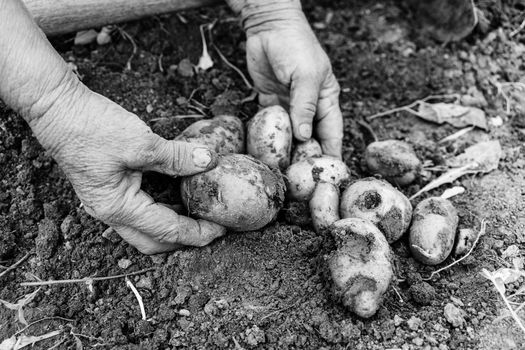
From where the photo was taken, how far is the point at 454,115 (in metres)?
3.29

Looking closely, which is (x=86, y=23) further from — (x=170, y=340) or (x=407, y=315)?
(x=407, y=315)

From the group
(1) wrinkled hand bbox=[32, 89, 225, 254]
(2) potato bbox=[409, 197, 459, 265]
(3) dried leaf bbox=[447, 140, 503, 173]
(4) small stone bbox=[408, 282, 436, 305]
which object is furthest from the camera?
(3) dried leaf bbox=[447, 140, 503, 173]

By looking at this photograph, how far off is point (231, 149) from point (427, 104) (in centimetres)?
137

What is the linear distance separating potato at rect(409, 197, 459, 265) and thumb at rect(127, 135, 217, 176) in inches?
38.5

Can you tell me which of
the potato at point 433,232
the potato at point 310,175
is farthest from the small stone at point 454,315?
the potato at point 310,175

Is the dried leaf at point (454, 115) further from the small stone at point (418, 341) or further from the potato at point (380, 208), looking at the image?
the small stone at point (418, 341)

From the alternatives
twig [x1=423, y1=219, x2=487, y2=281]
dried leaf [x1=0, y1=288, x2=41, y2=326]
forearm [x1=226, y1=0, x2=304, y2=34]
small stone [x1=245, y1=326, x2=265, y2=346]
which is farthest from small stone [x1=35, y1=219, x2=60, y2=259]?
twig [x1=423, y1=219, x2=487, y2=281]

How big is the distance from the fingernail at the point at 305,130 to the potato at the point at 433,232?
66 cm

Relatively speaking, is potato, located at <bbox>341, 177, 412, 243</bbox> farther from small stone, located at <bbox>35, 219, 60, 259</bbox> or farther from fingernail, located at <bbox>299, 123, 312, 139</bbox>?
small stone, located at <bbox>35, 219, 60, 259</bbox>

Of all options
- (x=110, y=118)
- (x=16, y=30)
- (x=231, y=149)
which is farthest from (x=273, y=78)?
(x=16, y=30)

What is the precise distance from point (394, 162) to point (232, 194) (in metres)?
0.94

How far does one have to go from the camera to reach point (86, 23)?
2.88 metres

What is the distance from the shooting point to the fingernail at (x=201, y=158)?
89.9 inches

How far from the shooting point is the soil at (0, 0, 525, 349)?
2.24m
